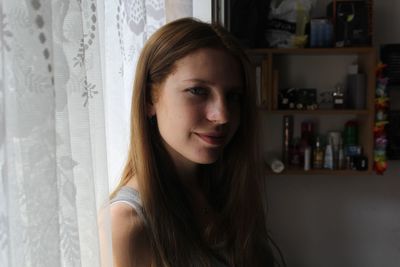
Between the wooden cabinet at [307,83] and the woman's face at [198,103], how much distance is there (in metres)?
1.22

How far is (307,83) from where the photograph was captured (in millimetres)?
2148

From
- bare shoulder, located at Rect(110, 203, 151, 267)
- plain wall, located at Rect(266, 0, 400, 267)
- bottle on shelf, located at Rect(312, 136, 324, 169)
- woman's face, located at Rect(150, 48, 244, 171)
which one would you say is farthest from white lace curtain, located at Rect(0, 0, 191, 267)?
plain wall, located at Rect(266, 0, 400, 267)

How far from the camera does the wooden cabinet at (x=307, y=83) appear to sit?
6.37 ft

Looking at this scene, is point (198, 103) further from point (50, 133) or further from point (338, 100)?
point (338, 100)

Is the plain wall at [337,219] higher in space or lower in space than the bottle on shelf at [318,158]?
lower

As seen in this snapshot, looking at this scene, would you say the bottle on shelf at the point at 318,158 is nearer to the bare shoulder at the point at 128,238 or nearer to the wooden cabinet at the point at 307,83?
the wooden cabinet at the point at 307,83

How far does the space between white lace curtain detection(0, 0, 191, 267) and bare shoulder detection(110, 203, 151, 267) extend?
20cm

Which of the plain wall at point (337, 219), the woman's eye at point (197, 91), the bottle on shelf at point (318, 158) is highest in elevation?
the woman's eye at point (197, 91)

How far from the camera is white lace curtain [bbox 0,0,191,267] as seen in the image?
0.97 feet

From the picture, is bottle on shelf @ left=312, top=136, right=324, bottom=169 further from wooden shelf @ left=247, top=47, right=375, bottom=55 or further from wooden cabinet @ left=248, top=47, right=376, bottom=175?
wooden shelf @ left=247, top=47, right=375, bottom=55

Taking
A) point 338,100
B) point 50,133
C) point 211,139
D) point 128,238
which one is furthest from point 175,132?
point 338,100

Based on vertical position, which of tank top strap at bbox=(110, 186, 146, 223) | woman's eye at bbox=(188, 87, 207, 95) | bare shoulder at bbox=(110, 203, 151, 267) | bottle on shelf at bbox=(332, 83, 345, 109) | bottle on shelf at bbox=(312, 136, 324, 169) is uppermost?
woman's eye at bbox=(188, 87, 207, 95)

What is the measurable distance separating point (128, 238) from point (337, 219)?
1926mm

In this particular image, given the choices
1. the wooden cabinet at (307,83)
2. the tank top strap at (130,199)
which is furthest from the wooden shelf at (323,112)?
the tank top strap at (130,199)
